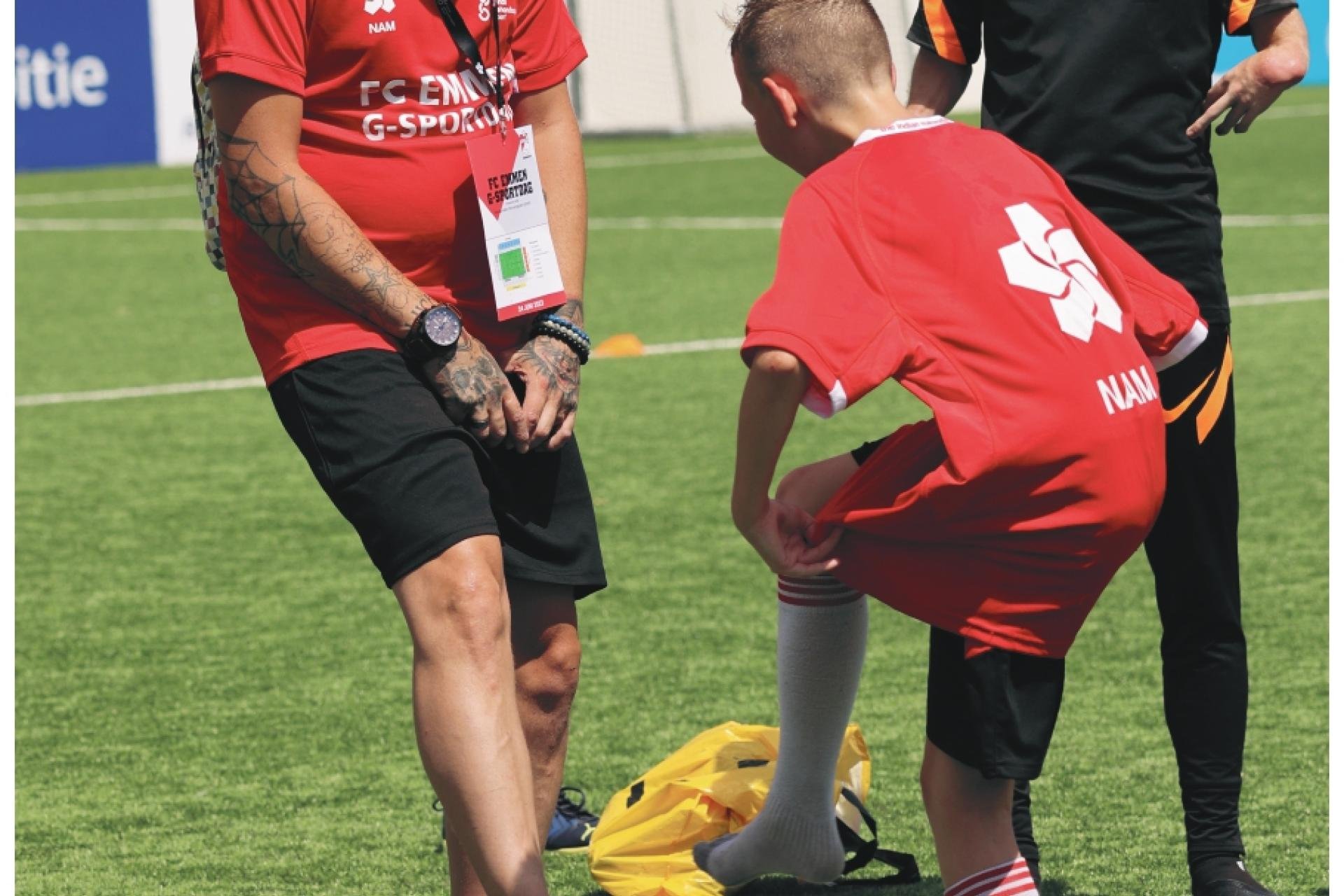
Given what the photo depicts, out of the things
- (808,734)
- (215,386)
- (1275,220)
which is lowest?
(1275,220)

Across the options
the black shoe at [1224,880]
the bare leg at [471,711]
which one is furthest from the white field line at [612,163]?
the bare leg at [471,711]

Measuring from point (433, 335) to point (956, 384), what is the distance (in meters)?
0.82

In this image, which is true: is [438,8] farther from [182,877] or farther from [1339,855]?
[1339,855]

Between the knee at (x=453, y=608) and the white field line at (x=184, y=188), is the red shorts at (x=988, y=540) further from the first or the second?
the white field line at (x=184, y=188)

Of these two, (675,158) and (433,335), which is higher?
(433,335)

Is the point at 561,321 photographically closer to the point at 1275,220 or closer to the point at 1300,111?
the point at 1275,220

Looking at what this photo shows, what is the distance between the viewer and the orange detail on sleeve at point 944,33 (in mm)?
3674

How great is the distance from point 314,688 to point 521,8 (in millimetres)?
2353

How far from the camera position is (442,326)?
3180 millimetres

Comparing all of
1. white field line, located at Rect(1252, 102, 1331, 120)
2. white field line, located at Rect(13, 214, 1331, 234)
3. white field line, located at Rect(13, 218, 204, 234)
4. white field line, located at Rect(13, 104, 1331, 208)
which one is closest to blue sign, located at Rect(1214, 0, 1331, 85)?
white field line, located at Rect(1252, 102, 1331, 120)

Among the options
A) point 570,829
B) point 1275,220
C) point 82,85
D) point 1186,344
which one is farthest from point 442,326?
point 82,85

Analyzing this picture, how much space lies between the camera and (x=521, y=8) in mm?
3430

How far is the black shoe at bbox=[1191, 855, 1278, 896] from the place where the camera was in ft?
11.7

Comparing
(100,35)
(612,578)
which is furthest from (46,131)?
(612,578)
